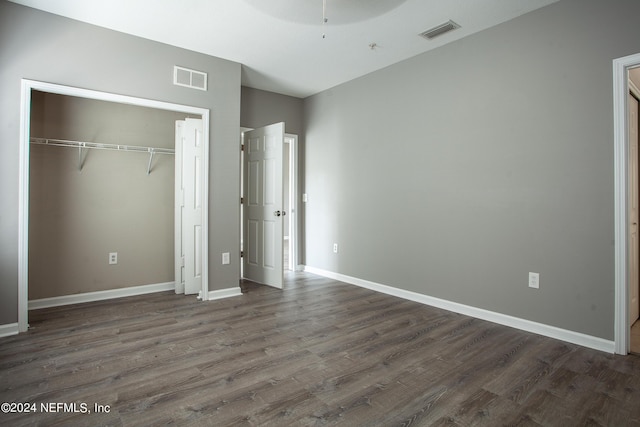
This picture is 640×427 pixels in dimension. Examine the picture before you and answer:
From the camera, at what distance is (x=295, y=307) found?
3.52 m

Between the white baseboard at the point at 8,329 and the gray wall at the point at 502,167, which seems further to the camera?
the white baseboard at the point at 8,329

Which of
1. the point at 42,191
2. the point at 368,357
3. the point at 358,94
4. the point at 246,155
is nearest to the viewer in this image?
the point at 368,357

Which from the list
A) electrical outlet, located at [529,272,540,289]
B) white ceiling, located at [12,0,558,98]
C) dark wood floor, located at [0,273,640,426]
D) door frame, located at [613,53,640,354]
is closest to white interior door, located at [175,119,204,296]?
dark wood floor, located at [0,273,640,426]

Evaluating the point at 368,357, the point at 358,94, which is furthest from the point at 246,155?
the point at 368,357

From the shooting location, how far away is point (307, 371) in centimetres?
216

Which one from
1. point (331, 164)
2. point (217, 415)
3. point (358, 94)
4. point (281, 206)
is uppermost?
point (358, 94)

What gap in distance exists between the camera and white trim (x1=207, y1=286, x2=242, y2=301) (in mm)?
3805

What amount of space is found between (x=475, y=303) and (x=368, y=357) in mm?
1456

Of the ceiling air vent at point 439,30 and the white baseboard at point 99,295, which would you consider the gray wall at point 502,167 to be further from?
the white baseboard at point 99,295

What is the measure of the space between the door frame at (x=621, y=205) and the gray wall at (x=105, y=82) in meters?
3.51

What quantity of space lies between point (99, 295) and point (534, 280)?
443 centimetres

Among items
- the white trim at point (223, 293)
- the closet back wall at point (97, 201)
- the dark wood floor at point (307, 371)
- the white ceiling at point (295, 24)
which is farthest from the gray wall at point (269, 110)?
the dark wood floor at point (307, 371)

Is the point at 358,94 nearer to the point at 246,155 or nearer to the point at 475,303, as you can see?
the point at 246,155

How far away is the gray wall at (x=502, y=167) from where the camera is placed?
2.53m
